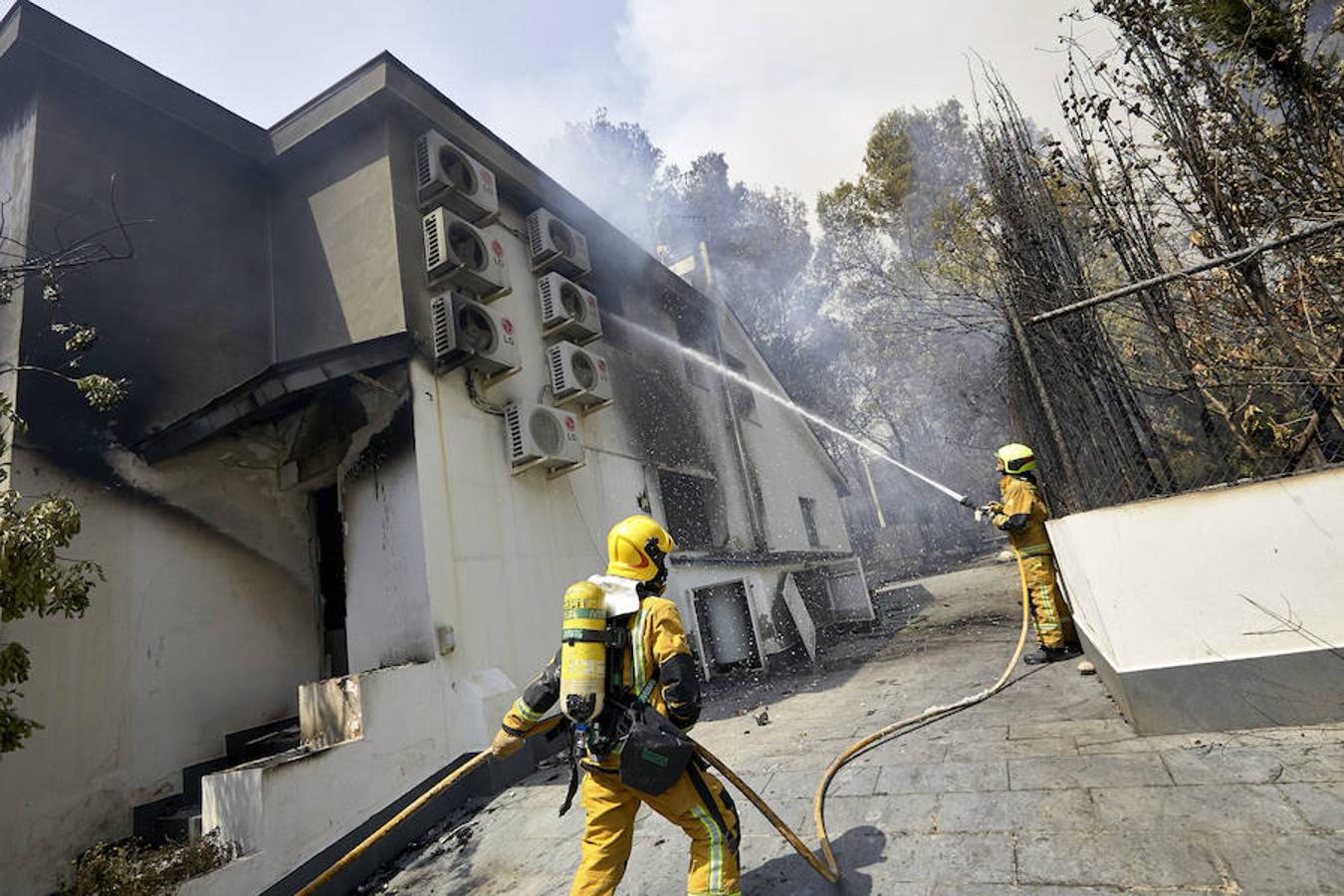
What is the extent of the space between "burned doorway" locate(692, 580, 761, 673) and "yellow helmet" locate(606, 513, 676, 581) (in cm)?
695

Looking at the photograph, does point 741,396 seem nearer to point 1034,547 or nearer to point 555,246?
point 555,246

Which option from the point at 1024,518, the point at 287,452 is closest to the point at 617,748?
the point at 1024,518

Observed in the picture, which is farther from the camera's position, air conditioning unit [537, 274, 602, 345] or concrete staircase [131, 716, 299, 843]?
air conditioning unit [537, 274, 602, 345]

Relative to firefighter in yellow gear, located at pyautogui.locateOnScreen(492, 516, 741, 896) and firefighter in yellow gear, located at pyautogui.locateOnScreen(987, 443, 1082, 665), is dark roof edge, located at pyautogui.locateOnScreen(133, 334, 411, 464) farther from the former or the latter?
firefighter in yellow gear, located at pyautogui.locateOnScreen(987, 443, 1082, 665)

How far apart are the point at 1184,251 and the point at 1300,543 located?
8.96 feet

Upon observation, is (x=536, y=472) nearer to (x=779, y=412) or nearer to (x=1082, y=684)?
(x=1082, y=684)

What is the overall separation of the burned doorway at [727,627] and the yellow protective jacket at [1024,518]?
5.04 m

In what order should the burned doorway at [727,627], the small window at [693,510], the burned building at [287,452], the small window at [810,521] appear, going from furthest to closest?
the small window at [810,521]
the small window at [693,510]
the burned doorway at [727,627]
the burned building at [287,452]

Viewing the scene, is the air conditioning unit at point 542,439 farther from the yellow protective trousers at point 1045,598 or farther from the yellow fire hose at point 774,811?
the yellow protective trousers at point 1045,598

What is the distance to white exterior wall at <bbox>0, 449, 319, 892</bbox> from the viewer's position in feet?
15.8

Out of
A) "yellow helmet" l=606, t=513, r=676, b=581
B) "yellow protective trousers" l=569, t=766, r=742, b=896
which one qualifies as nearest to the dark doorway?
"yellow helmet" l=606, t=513, r=676, b=581

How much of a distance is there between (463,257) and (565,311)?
1.79 m

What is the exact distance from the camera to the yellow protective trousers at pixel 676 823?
271 centimetres

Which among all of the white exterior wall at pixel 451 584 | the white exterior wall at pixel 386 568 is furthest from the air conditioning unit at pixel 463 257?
the white exterior wall at pixel 386 568
